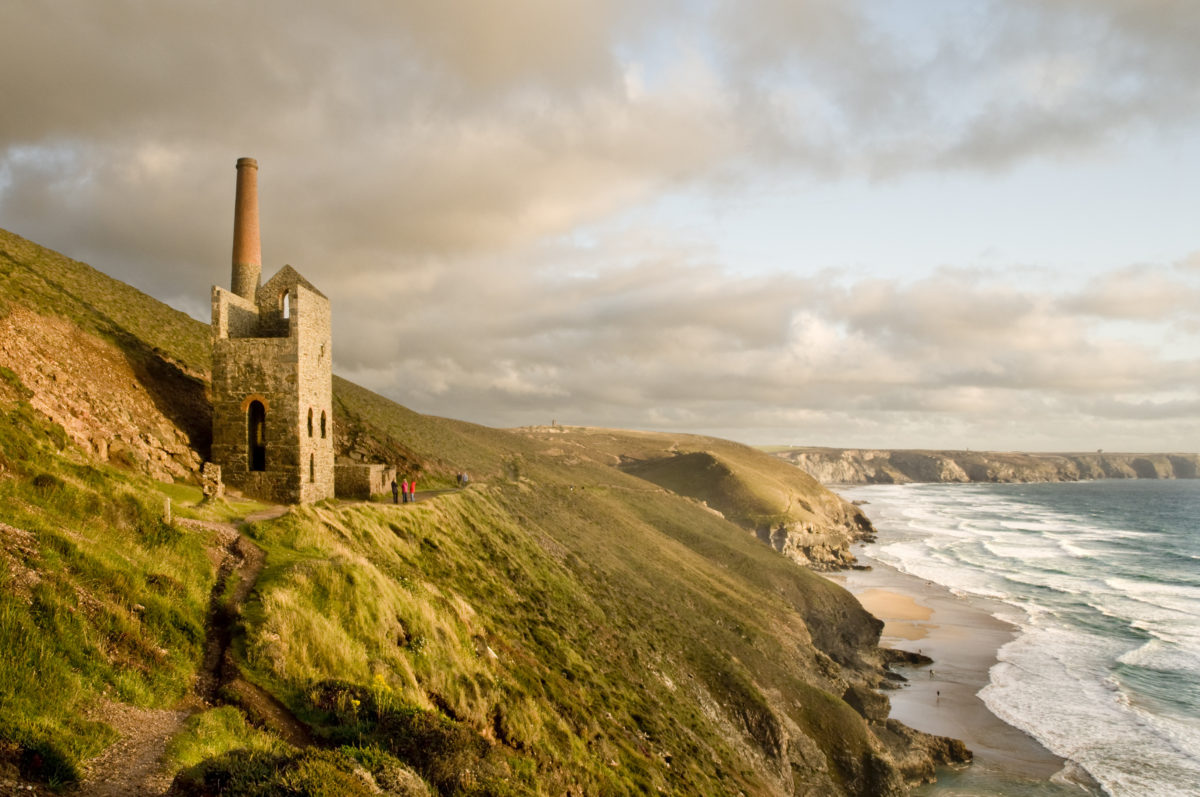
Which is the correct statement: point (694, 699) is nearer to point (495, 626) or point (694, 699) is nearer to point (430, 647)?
point (495, 626)

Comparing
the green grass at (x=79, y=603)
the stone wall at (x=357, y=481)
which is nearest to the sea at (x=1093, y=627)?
the stone wall at (x=357, y=481)

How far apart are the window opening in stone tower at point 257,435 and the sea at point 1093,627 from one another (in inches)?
1601

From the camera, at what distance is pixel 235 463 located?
28672 millimetres

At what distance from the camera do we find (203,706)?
36.4ft


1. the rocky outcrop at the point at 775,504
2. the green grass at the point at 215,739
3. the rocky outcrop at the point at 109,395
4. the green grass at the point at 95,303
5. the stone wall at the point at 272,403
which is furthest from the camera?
the rocky outcrop at the point at 775,504

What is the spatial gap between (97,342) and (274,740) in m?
25.7

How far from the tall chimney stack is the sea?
4744 cm

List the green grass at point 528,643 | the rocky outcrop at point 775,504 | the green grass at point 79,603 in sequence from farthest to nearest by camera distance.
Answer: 1. the rocky outcrop at point 775,504
2. the green grass at point 528,643
3. the green grass at point 79,603

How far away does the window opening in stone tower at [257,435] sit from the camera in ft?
95.6

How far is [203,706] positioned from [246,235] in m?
29.9

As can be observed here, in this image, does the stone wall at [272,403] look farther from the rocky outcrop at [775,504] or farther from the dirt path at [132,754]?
the rocky outcrop at [775,504]

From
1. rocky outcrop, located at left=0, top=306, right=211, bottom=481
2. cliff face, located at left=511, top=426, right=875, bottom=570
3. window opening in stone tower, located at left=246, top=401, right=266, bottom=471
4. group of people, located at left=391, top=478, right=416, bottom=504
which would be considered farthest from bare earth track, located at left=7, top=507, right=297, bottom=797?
cliff face, located at left=511, top=426, right=875, bottom=570

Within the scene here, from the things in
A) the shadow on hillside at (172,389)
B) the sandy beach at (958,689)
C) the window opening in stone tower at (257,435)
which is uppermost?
the shadow on hillside at (172,389)

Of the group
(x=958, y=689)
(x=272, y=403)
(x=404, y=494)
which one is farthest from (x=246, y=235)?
(x=958, y=689)
